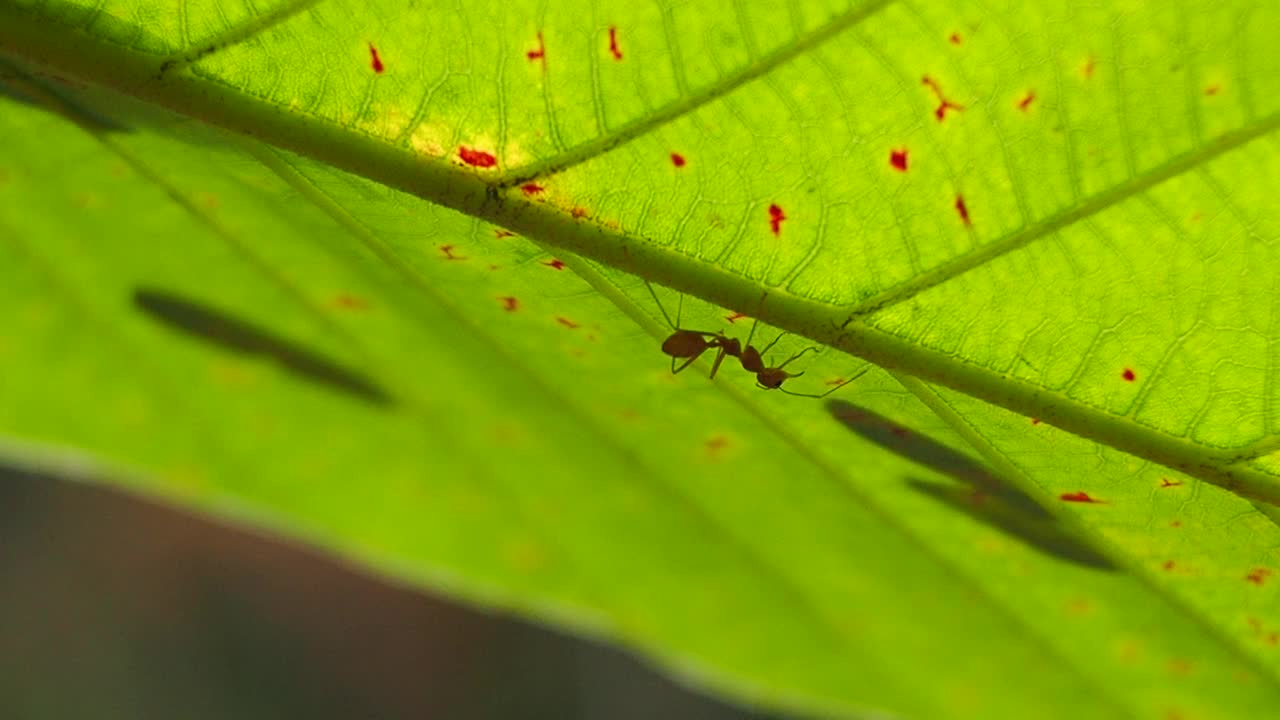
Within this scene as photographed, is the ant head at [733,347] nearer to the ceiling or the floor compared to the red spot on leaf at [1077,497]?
nearer to the ceiling

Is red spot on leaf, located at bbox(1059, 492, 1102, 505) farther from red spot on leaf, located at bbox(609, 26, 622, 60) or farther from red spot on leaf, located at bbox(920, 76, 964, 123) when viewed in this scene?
red spot on leaf, located at bbox(609, 26, 622, 60)

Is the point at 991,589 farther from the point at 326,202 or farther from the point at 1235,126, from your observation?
the point at 326,202

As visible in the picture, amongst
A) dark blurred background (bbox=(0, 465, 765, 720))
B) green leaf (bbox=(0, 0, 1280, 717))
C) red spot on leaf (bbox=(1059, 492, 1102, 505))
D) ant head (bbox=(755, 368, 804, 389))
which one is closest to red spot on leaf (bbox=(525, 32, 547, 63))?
green leaf (bbox=(0, 0, 1280, 717))

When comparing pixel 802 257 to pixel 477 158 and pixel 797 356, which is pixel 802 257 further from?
pixel 477 158

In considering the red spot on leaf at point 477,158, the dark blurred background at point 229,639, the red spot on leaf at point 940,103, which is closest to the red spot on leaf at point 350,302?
the red spot on leaf at point 477,158

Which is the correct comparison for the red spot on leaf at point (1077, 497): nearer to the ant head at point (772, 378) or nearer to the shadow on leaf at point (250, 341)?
the ant head at point (772, 378)

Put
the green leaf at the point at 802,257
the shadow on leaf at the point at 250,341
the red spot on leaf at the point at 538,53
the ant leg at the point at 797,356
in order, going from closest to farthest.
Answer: the shadow on leaf at the point at 250,341 → the green leaf at the point at 802,257 → the red spot on leaf at the point at 538,53 → the ant leg at the point at 797,356
